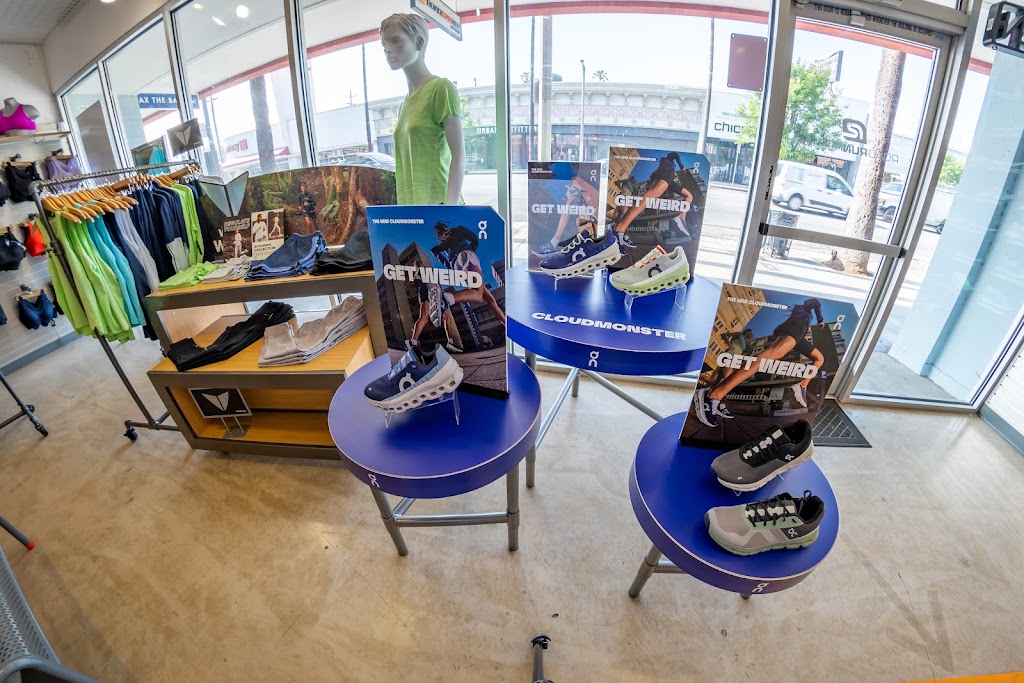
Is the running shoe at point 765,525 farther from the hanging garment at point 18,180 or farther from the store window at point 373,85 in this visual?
the hanging garment at point 18,180

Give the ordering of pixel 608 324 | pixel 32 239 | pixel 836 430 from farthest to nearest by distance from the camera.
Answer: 1. pixel 32 239
2. pixel 836 430
3. pixel 608 324

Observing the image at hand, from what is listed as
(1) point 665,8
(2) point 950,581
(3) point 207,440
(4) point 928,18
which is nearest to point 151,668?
(3) point 207,440

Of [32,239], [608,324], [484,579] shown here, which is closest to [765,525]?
[608,324]

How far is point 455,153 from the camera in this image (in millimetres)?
2191

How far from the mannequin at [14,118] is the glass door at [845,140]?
213 inches

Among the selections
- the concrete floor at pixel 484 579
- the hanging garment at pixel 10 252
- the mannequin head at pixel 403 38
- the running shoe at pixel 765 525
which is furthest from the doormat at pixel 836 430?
the hanging garment at pixel 10 252

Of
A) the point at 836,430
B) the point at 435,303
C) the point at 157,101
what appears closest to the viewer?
the point at 435,303

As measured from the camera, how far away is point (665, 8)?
8.05 ft

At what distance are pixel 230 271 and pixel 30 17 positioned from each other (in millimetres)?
→ 3682

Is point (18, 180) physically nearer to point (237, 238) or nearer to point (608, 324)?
point (237, 238)

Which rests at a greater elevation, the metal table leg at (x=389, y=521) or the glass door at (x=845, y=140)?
the glass door at (x=845, y=140)

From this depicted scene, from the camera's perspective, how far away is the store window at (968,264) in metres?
2.29

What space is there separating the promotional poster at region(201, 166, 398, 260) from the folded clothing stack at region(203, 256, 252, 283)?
3.4 inches

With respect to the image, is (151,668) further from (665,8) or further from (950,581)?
(665,8)
